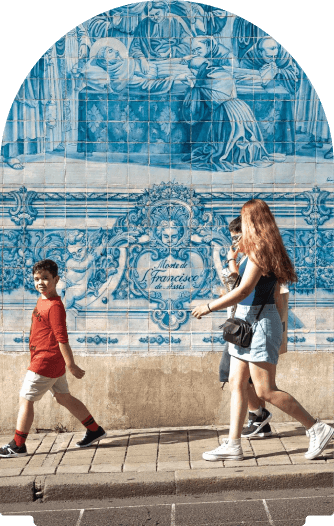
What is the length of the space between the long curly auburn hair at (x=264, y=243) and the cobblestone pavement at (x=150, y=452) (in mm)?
A: 1496

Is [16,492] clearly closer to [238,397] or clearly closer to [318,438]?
[238,397]

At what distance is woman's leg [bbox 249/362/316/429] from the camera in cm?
606

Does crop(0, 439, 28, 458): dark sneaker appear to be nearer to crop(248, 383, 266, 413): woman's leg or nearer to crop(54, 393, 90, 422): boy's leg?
crop(54, 393, 90, 422): boy's leg

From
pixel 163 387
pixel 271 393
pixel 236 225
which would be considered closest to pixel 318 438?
pixel 271 393

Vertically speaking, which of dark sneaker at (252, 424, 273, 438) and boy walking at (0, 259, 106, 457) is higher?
boy walking at (0, 259, 106, 457)

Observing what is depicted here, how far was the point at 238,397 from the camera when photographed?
20.5ft

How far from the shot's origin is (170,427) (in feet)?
24.8

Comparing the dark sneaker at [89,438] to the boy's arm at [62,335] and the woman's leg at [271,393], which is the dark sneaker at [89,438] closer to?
the boy's arm at [62,335]

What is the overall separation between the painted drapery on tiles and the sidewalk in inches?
42.4

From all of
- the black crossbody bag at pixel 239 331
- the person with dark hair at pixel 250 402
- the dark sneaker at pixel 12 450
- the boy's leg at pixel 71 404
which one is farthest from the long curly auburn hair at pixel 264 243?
the dark sneaker at pixel 12 450

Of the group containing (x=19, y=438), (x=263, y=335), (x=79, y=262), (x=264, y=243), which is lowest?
(x=19, y=438)

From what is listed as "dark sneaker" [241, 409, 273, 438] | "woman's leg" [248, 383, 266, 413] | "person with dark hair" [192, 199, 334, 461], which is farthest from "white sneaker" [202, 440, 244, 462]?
"woman's leg" [248, 383, 266, 413]

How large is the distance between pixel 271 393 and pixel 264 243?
1.22m

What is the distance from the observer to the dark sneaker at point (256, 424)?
693cm
